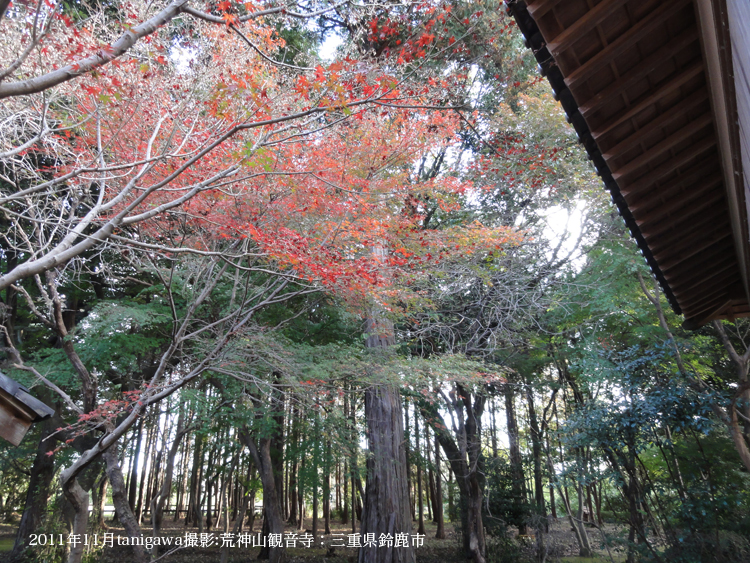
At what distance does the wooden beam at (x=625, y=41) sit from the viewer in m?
1.64

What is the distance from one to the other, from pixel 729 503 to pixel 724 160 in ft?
22.7

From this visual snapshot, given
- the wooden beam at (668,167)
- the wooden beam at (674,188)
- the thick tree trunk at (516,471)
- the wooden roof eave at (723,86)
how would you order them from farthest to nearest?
the thick tree trunk at (516,471), the wooden beam at (674,188), the wooden beam at (668,167), the wooden roof eave at (723,86)

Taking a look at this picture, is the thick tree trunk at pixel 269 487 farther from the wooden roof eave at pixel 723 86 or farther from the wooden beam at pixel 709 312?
the wooden roof eave at pixel 723 86

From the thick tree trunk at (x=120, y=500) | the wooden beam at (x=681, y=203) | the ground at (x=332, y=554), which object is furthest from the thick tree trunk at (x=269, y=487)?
the wooden beam at (x=681, y=203)

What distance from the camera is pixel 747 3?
1.11 metres

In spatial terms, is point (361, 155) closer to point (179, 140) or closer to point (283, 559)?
point (179, 140)

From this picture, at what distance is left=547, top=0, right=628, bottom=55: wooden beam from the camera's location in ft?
5.35

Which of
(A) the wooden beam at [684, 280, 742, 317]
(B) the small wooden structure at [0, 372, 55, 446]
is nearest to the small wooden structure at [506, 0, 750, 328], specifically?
(A) the wooden beam at [684, 280, 742, 317]

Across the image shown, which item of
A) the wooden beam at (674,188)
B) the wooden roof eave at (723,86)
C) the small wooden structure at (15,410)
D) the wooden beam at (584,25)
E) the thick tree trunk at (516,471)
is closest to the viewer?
the wooden roof eave at (723,86)

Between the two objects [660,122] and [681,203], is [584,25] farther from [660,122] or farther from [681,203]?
→ [681,203]

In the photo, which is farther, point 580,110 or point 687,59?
point 580,110

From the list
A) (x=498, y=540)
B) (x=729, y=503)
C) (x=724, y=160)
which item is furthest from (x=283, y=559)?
(x=724, y=160)

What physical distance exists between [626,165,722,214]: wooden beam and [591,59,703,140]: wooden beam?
2.07 ft

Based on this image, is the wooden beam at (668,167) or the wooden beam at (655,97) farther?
the wooden beam at (668,167)
